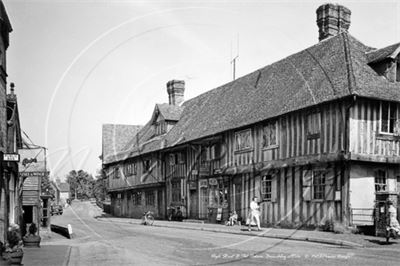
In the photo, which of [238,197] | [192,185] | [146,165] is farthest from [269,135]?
[146,165]

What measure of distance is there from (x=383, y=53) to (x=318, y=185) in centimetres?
603

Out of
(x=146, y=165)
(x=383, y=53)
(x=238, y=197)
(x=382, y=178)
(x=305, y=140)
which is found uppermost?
(x=383, y=53)

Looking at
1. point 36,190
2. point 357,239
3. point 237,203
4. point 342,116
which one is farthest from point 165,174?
point 357,239

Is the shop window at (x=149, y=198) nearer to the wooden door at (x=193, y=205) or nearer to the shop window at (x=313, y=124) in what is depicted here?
the wooden door at (x=193, y=205)

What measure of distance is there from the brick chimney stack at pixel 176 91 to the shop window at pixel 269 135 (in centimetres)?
2092

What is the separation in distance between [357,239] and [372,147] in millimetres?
4640

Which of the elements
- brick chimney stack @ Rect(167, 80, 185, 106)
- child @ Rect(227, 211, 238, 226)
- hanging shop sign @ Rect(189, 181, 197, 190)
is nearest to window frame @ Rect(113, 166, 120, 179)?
brick chimney stack @ Rect(167, 80, 185, 106)

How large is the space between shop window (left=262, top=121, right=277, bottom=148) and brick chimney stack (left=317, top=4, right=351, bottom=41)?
569 centimetres

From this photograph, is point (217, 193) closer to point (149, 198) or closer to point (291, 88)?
point (291, 88)

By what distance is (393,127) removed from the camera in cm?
2061

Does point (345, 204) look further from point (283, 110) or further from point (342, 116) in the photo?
point (283, 110)

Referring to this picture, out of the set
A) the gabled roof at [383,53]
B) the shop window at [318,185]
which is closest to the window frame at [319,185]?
the shop window at [318,185]

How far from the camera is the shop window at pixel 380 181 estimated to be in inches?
799

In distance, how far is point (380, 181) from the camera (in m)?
20.4
